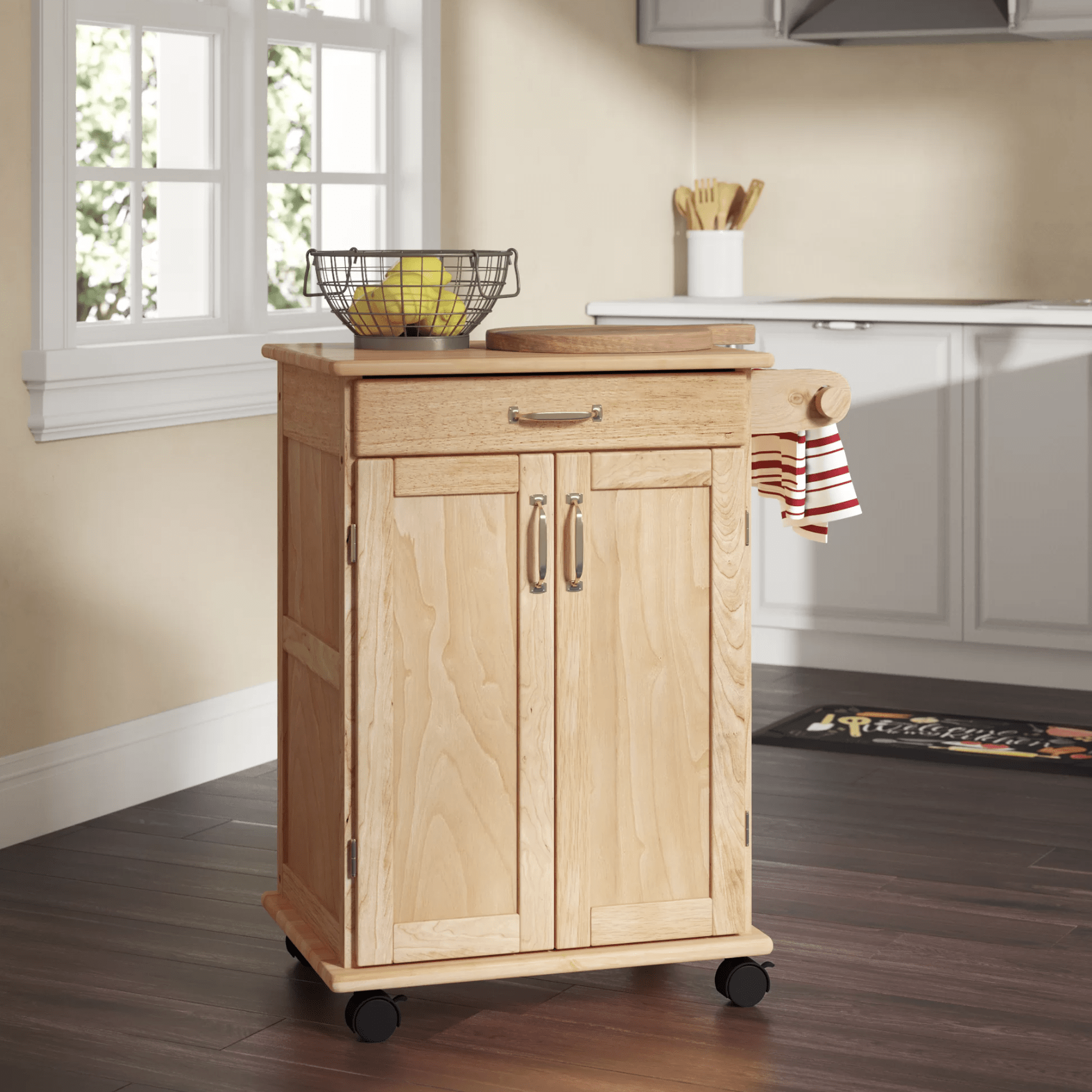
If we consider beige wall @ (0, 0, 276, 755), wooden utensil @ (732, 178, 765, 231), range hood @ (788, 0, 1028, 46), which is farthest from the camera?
wooden utensil @ (732, 178, 765, 231)

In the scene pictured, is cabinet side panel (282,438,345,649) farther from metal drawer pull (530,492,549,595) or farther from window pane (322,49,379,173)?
window pane (322,49,379,173)

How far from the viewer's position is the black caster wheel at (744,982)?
2.46 m

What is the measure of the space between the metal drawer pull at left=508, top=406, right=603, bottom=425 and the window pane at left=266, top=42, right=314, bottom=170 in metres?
1.82

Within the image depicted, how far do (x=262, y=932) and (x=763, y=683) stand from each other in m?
2.13

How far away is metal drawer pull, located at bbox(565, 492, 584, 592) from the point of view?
2.36m

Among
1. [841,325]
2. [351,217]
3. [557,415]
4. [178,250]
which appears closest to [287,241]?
[351,217]

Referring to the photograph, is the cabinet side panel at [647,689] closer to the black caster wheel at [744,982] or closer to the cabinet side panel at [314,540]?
the black caster wheel at [744,982]

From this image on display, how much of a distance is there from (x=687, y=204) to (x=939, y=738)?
195cm

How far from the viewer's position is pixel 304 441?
8.20 feet

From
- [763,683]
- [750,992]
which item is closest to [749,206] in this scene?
[763,683]

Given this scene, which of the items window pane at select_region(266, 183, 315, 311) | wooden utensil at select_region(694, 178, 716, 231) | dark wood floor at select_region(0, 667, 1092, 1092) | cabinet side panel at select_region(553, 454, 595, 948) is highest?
wooden utensil at select_region(694, 178, 716, 231)

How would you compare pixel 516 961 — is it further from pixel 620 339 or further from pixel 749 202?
Answer: pixel 749 202

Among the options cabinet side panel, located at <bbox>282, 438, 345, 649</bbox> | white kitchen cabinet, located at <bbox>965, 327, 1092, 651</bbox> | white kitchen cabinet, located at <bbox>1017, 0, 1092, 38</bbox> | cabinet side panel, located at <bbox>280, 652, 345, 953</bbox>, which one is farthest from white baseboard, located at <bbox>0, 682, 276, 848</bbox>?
white kitchen cabinet, located at <bbox>1017, 0, 1092, 38</bbox>

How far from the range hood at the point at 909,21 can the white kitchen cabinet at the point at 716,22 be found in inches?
Answer: 2.2
